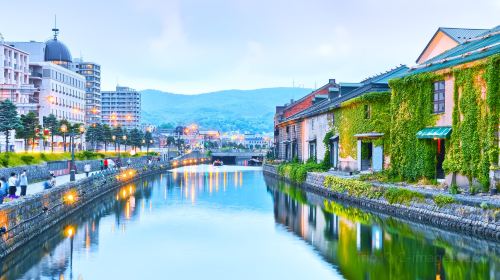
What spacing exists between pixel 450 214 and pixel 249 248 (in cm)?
1178

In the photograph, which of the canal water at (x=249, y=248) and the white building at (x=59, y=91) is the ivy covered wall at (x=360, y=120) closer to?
the canal water at (x=249, y=248)

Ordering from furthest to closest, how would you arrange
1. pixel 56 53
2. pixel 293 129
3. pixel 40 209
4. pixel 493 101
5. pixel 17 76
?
pixel 56 53 < pixel 17 76 < pixel 293 129 < pixel 493 101 < pixel 40 209

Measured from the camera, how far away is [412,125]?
4572 centimetres

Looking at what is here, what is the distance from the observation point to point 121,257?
96.0ft

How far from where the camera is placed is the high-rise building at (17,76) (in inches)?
3954

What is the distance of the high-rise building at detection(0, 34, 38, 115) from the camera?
100m

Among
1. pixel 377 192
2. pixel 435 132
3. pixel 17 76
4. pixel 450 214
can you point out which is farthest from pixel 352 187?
pixel 17 76

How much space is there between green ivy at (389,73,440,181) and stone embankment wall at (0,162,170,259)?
84.6 ft

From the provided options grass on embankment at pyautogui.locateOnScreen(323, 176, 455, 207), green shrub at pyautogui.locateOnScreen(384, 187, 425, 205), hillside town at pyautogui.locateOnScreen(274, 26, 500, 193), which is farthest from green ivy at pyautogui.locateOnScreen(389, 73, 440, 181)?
green shrub at pyautogui.locateOnScreen(384, 187, 425, 205)

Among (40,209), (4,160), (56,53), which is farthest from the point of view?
(56,53)

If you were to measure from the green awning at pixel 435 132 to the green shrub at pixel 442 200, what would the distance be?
701 cm

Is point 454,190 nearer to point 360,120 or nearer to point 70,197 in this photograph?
point 360,120

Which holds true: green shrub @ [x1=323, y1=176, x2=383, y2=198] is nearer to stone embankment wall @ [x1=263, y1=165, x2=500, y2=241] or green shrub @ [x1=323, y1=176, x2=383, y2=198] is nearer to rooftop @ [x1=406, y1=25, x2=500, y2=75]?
stone embankment wall @ [x1=263, y1=165, x2=500, y2=241]

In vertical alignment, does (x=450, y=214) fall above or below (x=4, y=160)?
below
